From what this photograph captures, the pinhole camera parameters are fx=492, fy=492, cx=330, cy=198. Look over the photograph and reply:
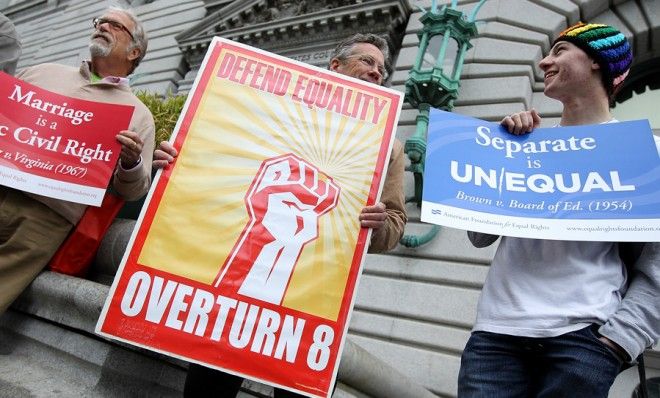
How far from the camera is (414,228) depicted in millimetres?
7219

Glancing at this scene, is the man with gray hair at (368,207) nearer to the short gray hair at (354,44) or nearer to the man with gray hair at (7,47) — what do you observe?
the short gray hair at (354,44)

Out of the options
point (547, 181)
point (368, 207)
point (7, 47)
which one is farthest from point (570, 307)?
point (7, 47)

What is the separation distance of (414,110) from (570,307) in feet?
22.9

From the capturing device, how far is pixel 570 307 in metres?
1.43

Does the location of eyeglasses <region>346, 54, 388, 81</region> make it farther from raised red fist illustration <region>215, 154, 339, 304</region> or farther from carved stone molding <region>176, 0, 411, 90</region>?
carved stone molding <region>176, 0, 411, 90</region>

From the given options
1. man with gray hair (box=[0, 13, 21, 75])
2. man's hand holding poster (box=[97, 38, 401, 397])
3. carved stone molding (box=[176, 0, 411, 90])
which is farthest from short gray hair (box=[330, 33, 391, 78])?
carved stone molding (box=[176, 0, 411, 90])

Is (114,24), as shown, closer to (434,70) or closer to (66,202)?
(66,202)

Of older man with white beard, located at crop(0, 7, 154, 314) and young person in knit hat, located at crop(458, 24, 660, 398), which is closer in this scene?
young person in knit hat, located at crop(458, 24, 660, 398)

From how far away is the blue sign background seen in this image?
1.60m

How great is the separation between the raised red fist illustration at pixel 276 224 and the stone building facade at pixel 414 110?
0.68 metres

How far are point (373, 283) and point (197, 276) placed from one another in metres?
5.31

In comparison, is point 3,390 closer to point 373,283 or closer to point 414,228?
point 373,283

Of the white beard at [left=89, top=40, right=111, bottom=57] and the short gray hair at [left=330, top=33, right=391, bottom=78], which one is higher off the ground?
the short gray hair at [left=330, top=33, right=391, bottom=78]

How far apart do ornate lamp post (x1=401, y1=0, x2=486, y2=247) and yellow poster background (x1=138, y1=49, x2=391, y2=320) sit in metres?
4.61
